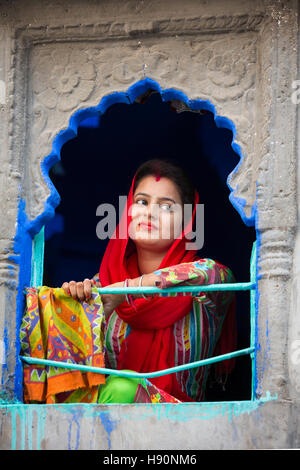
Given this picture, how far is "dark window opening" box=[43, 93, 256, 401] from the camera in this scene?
5.66 m

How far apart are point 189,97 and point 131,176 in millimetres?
1707

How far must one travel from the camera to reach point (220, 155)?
5570mm

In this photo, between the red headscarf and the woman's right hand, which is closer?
the woman's right hand

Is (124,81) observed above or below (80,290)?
above

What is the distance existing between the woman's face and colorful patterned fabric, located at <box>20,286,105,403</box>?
67 cm

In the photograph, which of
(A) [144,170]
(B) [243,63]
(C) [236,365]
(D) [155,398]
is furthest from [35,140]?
(C) [236,365]

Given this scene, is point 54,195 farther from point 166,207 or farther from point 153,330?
point 153,330

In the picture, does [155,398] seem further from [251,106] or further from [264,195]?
[251,106]

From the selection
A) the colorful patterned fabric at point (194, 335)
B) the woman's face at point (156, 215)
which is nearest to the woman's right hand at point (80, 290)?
the colorful patterned fabric at point (194, 335)

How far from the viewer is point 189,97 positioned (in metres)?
4.39

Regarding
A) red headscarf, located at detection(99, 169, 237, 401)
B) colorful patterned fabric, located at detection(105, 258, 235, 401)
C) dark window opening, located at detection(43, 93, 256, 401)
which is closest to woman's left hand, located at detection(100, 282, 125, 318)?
red headscarf, located at detection(99, 169, 237, 401)

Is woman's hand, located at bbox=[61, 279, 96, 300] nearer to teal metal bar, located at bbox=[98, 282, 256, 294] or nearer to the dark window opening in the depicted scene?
teal metal bar, located at bbox=[98, 282, 256, 294]

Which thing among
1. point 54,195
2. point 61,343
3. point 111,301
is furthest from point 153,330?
point 54,195

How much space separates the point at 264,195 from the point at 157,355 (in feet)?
3.44
